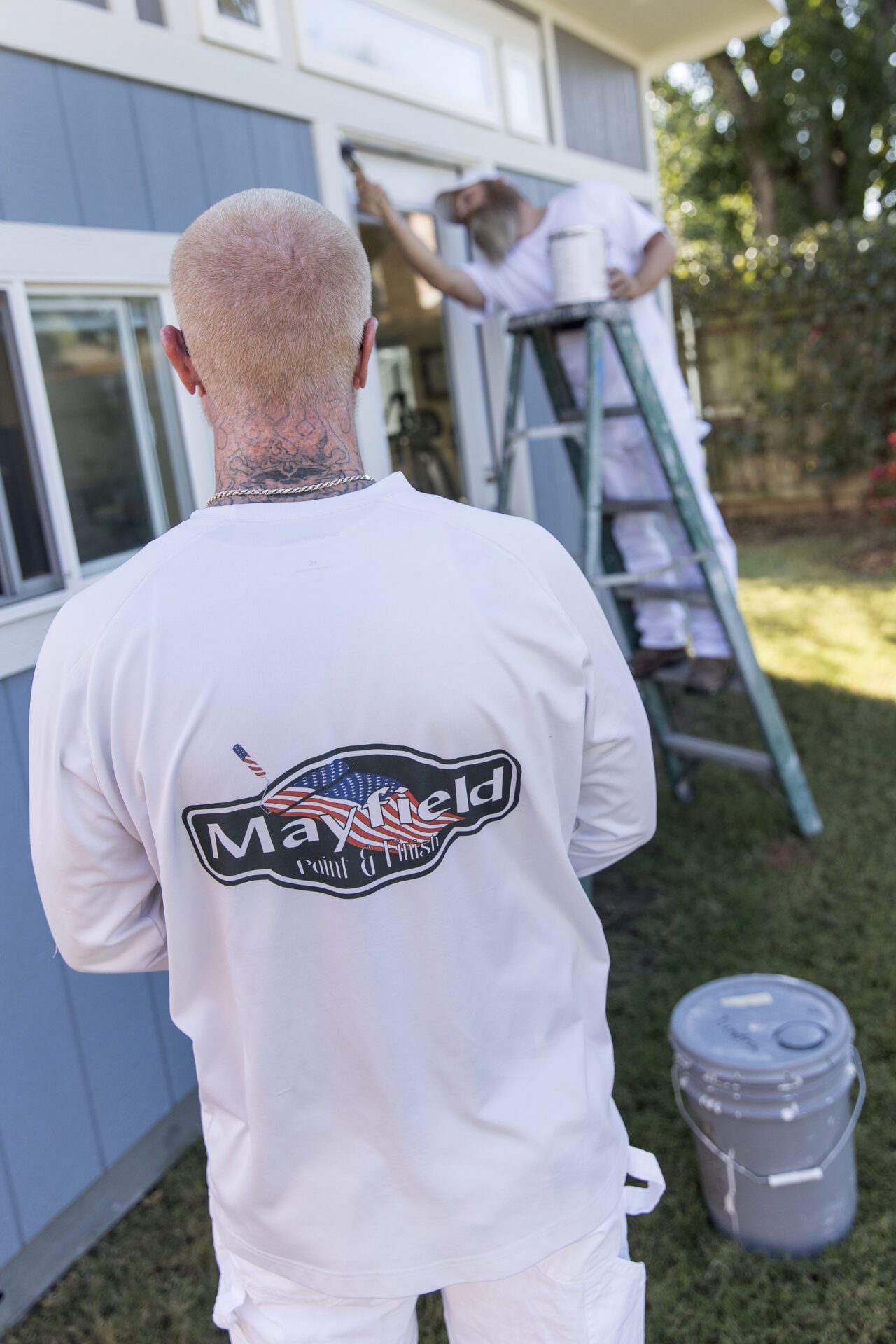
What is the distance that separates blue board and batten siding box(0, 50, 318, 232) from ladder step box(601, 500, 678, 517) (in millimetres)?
1521

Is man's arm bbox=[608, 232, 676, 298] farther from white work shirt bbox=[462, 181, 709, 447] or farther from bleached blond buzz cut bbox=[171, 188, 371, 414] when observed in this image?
bleached blond buzz cut bbox=[171, 188, 371, 414]

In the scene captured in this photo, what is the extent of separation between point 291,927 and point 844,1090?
1.55 meters

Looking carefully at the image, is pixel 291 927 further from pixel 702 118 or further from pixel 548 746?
pixel 702 118

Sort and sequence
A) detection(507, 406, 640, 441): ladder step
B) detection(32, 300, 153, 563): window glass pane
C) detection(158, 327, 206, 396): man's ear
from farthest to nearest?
detection(507, 406, 640, 441): ladder step, detection(32, 300, 153, 563): window glass pane, detection(158, 327, 206, 396): man's ear

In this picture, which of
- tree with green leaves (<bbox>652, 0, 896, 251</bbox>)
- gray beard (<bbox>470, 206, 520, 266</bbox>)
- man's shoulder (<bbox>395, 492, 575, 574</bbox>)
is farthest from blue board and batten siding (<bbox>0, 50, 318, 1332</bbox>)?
tree with green leaves (<bbox>652, 0, 896, 251</bbox>)

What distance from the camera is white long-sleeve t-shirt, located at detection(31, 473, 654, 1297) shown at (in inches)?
42.3

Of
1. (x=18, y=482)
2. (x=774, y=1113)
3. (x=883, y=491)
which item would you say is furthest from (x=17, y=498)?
(x=883, y=491)

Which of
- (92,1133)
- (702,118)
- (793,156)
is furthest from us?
(702,118)

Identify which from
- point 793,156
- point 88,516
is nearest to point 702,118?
point 793,156

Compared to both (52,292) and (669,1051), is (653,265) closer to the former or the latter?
→ (52,292)

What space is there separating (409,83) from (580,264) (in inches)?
41.4

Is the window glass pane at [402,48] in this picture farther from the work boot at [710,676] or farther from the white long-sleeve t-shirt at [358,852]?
the white long-sleeve t-shirt at [358,852]

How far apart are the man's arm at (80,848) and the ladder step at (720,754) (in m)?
2.96

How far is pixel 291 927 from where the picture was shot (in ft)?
3.80
